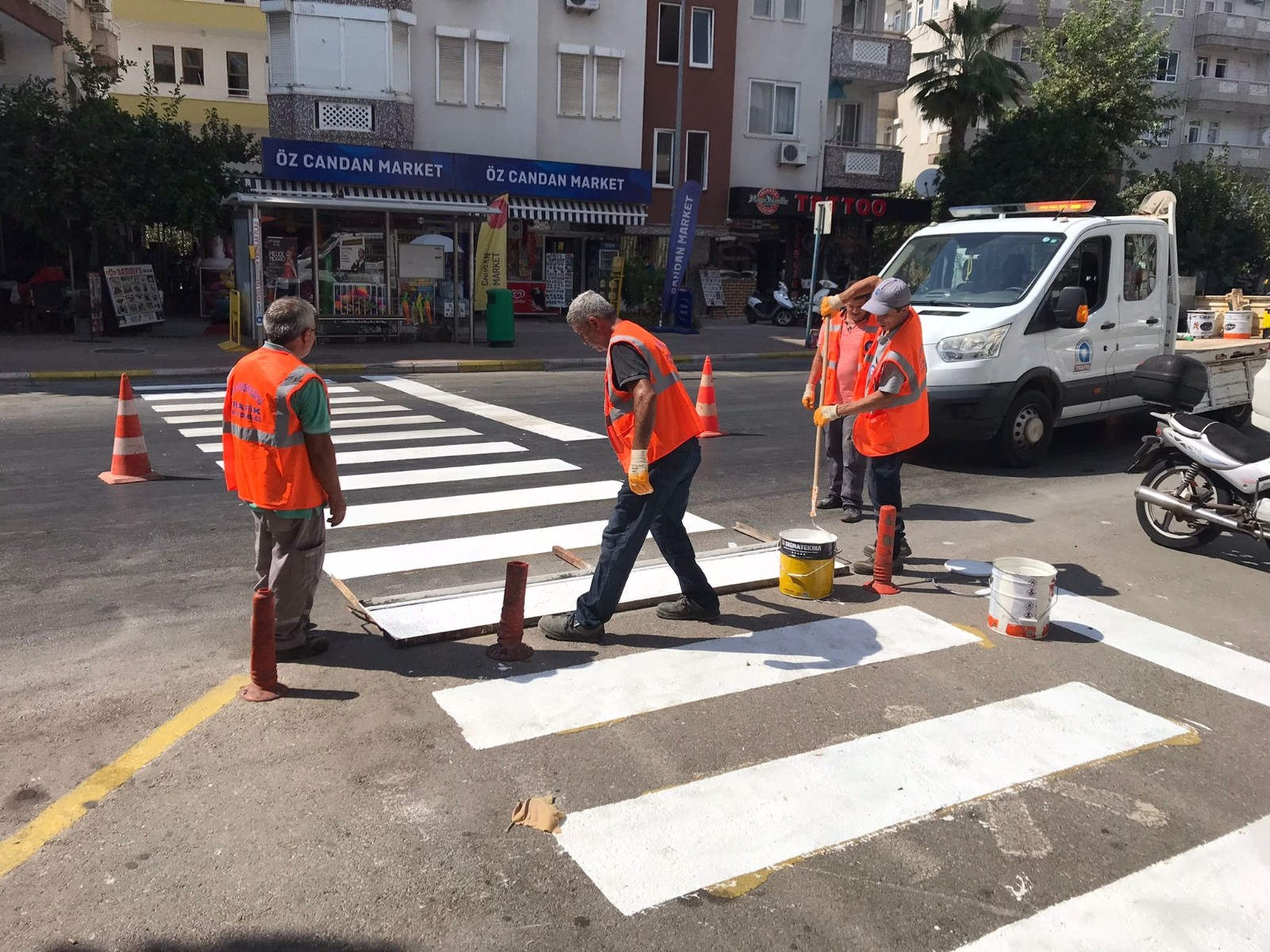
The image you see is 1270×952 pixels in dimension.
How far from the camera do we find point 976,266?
10172 millimetres

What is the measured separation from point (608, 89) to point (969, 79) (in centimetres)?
1216

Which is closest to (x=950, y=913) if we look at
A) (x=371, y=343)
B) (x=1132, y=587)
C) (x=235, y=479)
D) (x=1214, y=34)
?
(x=235, y=479)

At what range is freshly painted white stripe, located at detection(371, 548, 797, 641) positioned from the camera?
18.0 ft

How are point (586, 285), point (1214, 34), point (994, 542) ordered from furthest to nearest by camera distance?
point (1214, 34) → point (586, 285) → point (994, 542)

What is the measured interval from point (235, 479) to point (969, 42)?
115 ft

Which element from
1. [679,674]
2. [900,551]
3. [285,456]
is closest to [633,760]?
[679,674]

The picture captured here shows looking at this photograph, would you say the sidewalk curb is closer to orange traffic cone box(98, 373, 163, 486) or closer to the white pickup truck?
orange traffic cone box(98, 373, 163, 486)

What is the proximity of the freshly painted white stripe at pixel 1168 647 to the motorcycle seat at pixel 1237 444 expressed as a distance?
Result: 1.59 meters

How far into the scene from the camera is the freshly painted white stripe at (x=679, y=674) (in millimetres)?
4555

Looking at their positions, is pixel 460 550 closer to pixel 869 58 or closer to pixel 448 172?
pixel 448 172

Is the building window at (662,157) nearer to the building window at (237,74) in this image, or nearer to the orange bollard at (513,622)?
the building window at (237,74)

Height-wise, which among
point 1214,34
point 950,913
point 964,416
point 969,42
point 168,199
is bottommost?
point 950,913

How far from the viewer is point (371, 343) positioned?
21125mm

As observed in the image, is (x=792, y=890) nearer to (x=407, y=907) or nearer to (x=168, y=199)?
(x=407, y=907)
